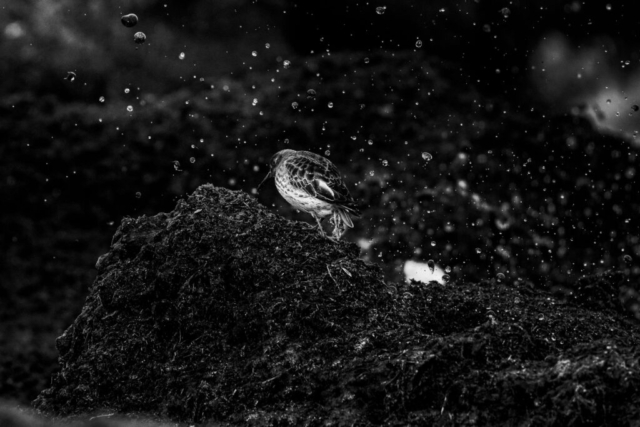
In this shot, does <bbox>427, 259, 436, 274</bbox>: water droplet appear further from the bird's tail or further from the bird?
the bird's tail

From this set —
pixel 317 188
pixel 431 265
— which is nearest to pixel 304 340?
pixel 317 188

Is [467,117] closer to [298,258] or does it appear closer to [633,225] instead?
[633,225]

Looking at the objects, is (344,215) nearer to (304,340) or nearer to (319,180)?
(319,180)

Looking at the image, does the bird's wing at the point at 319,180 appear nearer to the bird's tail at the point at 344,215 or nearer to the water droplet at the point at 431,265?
the bird's tail at the point at 344,215

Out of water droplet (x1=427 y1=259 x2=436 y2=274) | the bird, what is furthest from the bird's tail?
water droplet (x1=427 y1=259 x2=436 y2=274)

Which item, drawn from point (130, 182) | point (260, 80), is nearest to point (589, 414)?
point (130, 182)
